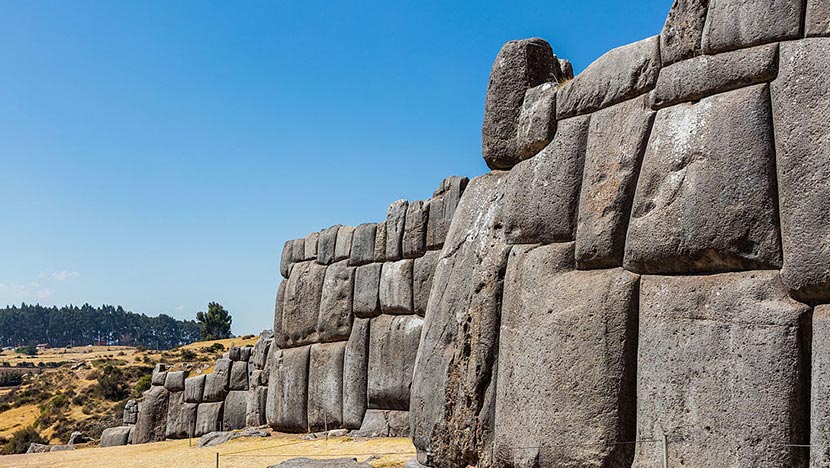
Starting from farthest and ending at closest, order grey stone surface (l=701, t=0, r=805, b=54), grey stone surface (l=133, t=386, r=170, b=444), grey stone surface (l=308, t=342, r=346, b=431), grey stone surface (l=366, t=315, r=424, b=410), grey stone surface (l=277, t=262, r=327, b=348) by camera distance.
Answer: grey stone surface (l=133, t=386, r=170, b=444), grey stone surface (l=277, t=262, r=327, b=348), grey stone surface (l=308, t=342, r=346, b=431), grey stone surface (l=366, t=315, r=424, b=410), grey stone surface (l=701, t=0, r=805, b=54)

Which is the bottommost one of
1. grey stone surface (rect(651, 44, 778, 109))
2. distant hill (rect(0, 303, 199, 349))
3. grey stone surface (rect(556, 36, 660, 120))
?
distant hill (rect(0, 303, 199, 349))

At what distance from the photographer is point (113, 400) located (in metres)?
31.1

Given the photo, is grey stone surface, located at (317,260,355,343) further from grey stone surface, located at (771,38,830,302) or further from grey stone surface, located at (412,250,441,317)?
grey stone surface, located at (771,38,830,302)

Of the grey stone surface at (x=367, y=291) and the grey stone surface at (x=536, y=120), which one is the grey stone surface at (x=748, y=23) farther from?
the grey stone surface at (x=367, y=291)

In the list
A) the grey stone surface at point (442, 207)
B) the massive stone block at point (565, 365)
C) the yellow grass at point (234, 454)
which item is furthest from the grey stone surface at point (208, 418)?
the massive stone block at point (565, 365)

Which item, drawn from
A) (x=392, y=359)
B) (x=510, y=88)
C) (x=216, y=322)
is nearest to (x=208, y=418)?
(x=392, y=359)

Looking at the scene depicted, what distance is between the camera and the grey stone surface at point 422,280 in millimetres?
12367

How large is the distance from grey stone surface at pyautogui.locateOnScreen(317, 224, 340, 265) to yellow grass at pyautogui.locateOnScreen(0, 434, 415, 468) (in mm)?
3206

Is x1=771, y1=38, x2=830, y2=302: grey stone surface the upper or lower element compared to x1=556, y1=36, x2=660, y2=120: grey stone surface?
lower

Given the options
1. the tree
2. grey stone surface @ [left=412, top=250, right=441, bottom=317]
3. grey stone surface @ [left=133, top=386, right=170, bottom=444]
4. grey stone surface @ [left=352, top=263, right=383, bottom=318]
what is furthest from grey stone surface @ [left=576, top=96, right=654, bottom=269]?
the tree

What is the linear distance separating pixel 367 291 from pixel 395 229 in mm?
1208

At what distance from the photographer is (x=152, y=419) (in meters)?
19.2

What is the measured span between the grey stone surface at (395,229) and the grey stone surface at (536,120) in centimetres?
627

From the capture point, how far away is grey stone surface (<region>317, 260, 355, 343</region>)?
555 inches
